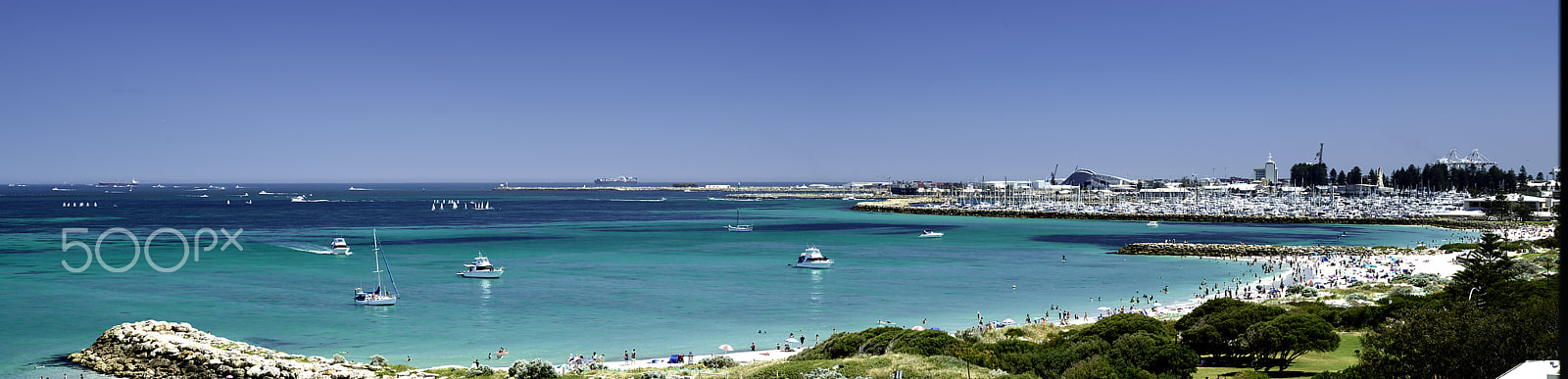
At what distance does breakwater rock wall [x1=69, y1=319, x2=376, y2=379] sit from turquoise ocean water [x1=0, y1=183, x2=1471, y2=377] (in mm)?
1145

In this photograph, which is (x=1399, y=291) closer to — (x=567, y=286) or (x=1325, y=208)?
(x=567, y=286)

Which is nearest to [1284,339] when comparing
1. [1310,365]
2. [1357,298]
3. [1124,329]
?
[1310,365]

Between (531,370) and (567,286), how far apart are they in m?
22.6

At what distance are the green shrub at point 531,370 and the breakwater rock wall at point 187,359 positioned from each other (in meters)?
3.63

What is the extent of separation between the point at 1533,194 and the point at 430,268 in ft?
454

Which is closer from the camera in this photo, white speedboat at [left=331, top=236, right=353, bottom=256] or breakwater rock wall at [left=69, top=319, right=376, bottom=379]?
breakwater rock wall at [left=69, top=319, right=376, bottom=379]

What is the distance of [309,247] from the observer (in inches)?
2662

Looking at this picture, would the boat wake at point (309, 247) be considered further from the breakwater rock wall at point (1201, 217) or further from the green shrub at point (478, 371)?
the breakwater rock wall at point (1201, 217)

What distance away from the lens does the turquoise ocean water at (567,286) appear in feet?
101

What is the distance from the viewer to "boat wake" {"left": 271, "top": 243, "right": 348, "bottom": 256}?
6391 centimetres

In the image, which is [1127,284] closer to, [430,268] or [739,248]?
[739,248]

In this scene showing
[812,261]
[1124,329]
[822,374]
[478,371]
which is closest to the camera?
[822,374]

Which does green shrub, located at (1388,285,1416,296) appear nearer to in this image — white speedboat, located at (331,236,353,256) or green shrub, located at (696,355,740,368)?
green shrub, located at (696,355,740,368)

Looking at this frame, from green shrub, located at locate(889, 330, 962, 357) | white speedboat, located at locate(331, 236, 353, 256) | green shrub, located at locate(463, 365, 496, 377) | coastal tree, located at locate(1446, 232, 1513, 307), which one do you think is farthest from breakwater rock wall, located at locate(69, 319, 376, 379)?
white speedboat, located at locate(331, 236, 353, 256)
